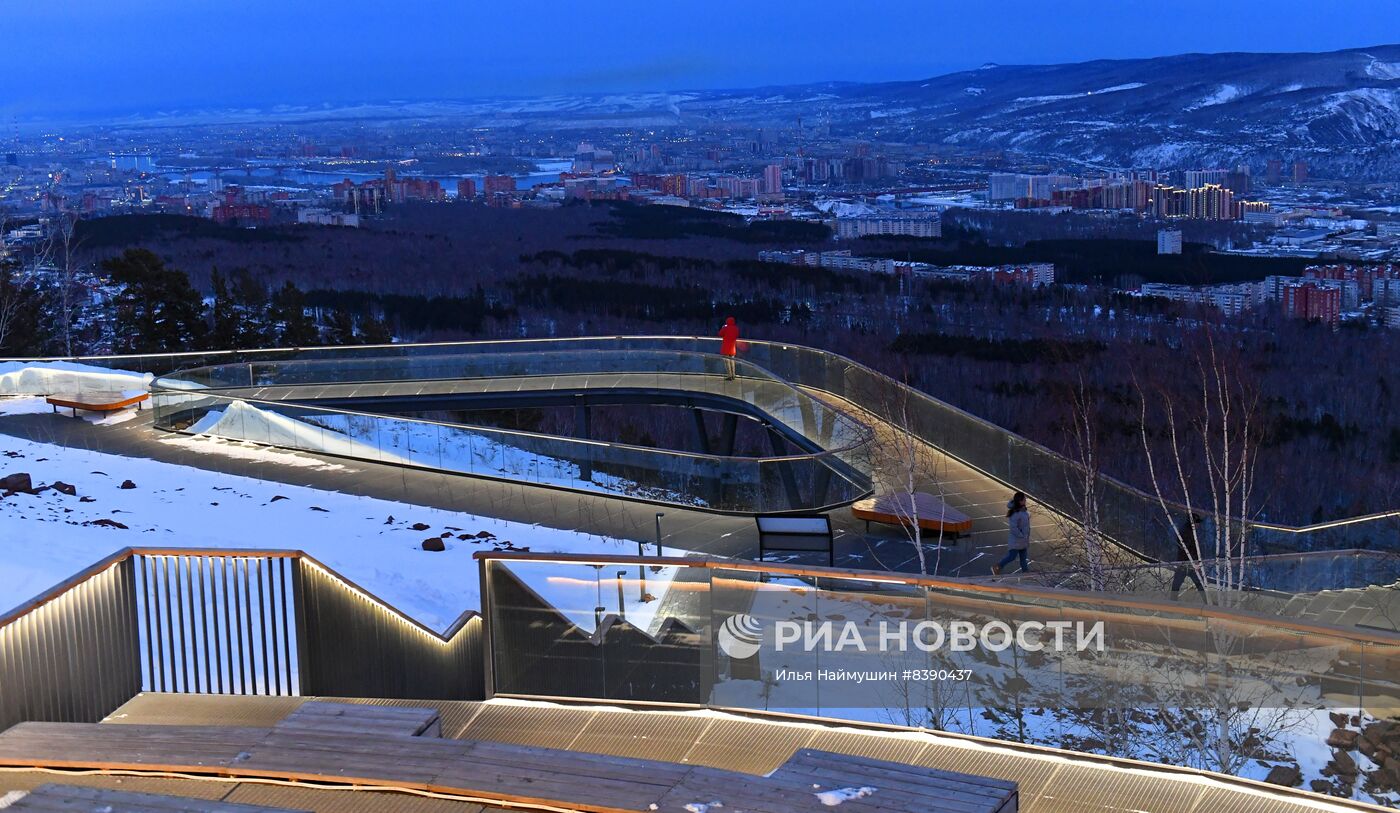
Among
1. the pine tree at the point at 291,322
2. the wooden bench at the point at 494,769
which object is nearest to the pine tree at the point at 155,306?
the pine tree at the point at 291,322

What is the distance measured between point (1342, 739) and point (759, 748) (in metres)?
2.54

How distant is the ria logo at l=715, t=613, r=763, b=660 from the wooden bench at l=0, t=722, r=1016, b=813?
1.02 metres

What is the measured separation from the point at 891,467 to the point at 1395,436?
41768 millimetres

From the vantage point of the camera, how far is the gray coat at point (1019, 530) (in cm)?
1525

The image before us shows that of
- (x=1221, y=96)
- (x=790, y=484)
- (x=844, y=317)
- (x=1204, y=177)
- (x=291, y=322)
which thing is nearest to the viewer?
(x=790, y=484)

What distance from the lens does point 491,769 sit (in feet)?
19.7

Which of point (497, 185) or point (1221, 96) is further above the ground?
point (1221, 96)

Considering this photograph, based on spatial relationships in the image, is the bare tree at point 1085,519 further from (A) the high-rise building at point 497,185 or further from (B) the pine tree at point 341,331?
(A) the high-rise building at point 497,185

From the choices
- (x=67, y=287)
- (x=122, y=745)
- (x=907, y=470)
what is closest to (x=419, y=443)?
(x=907, y=470)

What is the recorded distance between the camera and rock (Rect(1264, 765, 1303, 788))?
589cm

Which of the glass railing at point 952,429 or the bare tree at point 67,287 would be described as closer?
the glass railing at point 952,429

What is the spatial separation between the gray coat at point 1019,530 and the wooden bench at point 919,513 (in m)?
0.99

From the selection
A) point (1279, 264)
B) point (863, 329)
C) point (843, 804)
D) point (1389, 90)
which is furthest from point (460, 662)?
point (1389, 90)

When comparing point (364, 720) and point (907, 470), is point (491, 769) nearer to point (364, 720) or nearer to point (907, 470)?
point (364, 720)
